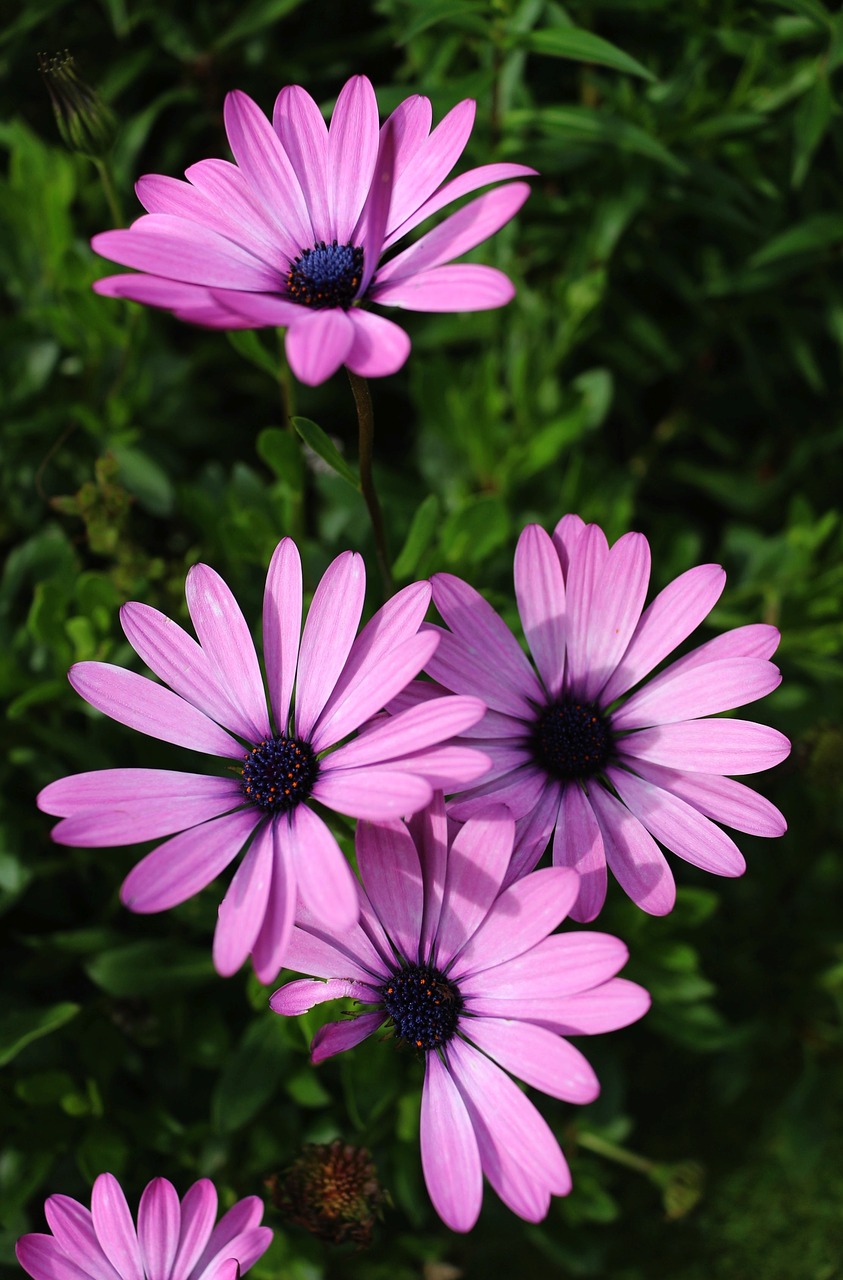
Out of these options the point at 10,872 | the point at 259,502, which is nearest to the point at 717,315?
the point at 259,502

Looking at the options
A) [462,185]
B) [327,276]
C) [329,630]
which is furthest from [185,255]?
[329,630]

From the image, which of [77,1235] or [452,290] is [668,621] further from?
[77,1235]

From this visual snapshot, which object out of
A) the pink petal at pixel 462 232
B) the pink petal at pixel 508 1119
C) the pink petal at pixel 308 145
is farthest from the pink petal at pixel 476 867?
the pink petal at pixel 308 145

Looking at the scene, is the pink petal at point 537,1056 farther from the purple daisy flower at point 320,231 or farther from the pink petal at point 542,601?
the purple daisy flower at point 320,231

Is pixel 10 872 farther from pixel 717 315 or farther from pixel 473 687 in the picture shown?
pixel 717 315

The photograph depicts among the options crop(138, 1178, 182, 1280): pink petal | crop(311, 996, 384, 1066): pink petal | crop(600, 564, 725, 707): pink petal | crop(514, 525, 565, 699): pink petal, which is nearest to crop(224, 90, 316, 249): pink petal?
crop(514, 525, 565, 699): pink petal
